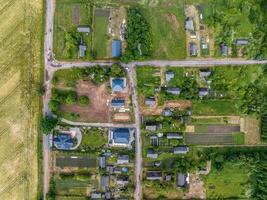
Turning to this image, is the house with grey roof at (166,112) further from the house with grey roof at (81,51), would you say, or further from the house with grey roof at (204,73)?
the house with grey roof at (81,51)

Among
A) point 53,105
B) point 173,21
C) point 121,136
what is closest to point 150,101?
point 121,136

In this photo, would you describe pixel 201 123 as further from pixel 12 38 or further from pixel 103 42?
pixel 12 38

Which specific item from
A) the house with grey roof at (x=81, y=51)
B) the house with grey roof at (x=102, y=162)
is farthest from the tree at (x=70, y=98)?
the house with grey roof at (x=102, y=162)

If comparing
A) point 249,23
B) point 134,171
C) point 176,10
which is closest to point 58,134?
point 134,171

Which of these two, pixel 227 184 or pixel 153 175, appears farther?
pixel 227 184

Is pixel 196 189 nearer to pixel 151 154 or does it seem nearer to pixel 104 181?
pixel 151 154

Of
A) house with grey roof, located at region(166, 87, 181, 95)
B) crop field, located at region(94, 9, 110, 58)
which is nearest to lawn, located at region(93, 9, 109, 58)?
crop field, located at region(94, 9, 110, 58)
